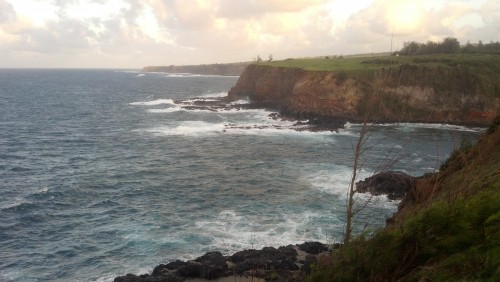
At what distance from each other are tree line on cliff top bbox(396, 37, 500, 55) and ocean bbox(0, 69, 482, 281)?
40728 millimetres

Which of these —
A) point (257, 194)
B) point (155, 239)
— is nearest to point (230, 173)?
point (257, 194)

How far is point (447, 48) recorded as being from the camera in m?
97.6

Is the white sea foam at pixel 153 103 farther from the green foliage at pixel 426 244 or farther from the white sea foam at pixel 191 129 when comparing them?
the green foliage at pixel 426 244

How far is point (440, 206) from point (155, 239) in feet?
63.7

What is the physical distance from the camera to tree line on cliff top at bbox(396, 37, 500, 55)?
9521cm

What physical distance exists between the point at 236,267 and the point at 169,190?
15.9 meters

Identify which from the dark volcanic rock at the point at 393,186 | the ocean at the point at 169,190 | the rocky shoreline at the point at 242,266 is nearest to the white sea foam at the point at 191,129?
the ocean at the point at 169,190

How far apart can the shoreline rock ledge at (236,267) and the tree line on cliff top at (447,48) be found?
3397 inches

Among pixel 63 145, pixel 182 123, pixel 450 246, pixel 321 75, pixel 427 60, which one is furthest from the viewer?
pixel 427 60

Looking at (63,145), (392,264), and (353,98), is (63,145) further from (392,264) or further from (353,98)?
(392,264)

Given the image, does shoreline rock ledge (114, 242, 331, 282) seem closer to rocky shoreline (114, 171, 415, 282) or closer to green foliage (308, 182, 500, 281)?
rocky shoreline (114, 171, 415, 282)

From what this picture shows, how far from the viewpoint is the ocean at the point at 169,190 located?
24547 mm

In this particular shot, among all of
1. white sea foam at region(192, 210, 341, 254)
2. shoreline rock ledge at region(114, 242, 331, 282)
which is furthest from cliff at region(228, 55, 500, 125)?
shoreline rock ledge at region(114, 242, 331, 282)

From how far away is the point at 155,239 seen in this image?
1013 inches
